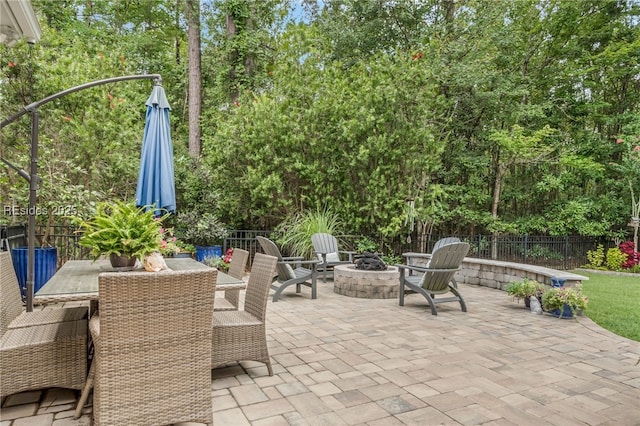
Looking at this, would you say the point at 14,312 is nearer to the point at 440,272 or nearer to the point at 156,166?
the point at 156,166

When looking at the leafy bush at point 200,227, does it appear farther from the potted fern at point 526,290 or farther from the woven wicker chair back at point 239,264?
the potted fern at point 526,290

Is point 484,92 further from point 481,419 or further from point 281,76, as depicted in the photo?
point 481,419

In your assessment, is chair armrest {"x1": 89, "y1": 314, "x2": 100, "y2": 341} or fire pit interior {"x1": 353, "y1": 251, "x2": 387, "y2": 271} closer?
chair armrest {"x1": 89, "y1": 314, "x2": 100, "y2": 341}

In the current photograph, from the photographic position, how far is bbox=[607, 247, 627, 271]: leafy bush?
396 inches

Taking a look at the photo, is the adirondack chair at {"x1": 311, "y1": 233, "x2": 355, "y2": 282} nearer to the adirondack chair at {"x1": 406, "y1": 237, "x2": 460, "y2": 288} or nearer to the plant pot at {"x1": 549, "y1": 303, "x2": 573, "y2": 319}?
the adirondack chair at {"x1": 406, "y1": 237, "x2": 460, "y2": 288}

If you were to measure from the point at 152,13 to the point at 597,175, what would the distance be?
1552 cm

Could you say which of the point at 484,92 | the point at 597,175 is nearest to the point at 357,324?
the point at 484,92

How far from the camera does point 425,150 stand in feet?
27.4

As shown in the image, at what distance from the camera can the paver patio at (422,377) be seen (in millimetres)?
2379

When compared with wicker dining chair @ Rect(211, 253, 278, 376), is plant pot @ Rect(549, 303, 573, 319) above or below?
below

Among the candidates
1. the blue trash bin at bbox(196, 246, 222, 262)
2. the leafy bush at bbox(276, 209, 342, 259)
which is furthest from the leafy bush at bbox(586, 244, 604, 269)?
the blue trash bin at bbox(196, 246, 222, 262)

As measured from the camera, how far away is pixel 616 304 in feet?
19.1

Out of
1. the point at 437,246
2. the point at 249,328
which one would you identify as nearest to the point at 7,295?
the point at 249,328

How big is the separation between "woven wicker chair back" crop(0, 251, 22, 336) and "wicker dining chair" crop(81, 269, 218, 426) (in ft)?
3.05
